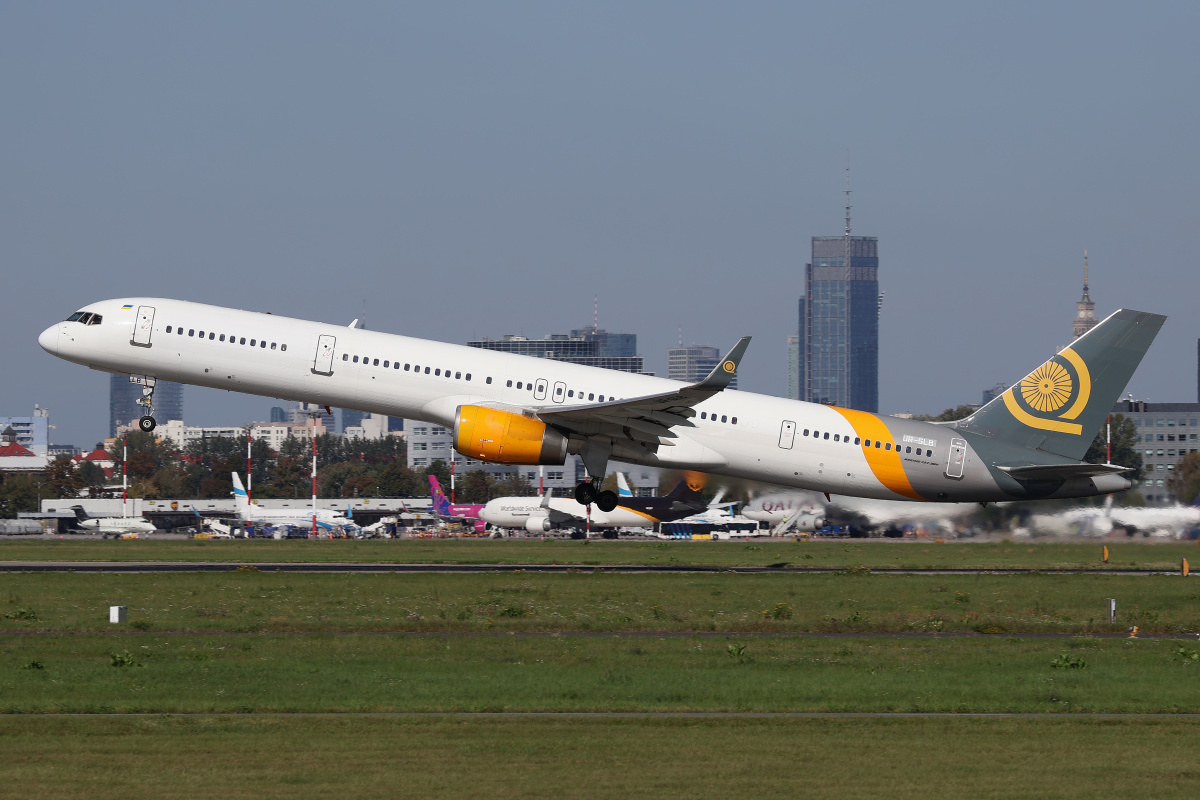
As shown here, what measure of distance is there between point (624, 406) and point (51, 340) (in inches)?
689

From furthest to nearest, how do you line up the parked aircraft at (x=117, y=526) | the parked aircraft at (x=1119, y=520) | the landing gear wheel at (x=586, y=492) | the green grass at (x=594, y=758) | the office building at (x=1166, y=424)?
the office building at (x=1166, y=424), the parked aircraft at (x=117, y=526), the parked aircraft at (x=1119, y=520), the landing gear wheel at (x=586, y=492), the green grass at (x=594, y=758)

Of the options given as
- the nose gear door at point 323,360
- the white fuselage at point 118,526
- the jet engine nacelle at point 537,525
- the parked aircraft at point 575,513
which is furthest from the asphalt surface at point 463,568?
the white fuselage at point 118,526

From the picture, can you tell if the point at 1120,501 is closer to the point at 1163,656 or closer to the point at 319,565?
the point at 1163,656

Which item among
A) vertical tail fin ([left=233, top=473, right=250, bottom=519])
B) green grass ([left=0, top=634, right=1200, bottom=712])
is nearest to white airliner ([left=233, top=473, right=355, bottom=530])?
vertical tail fin ([left=233, top=473, right=250, bottom=519])

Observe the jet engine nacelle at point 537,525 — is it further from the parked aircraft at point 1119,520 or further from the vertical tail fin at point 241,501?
the parked aircraft at point 1119,520

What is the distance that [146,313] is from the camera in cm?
3750

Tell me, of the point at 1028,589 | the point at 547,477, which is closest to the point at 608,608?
the point at 1028,589

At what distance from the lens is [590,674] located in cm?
2145

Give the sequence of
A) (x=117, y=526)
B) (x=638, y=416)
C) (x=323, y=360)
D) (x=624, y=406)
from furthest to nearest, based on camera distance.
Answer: (x=117, y=526), (x=323, y=360), (x=638, y=416), (x=624, y=406)

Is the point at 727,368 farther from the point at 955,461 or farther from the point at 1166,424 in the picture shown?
the point at 1166,424

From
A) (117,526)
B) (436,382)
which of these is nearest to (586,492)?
(436,382)

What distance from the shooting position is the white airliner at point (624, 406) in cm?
3725

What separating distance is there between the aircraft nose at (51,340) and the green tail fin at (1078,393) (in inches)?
1121

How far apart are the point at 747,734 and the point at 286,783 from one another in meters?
6.13
